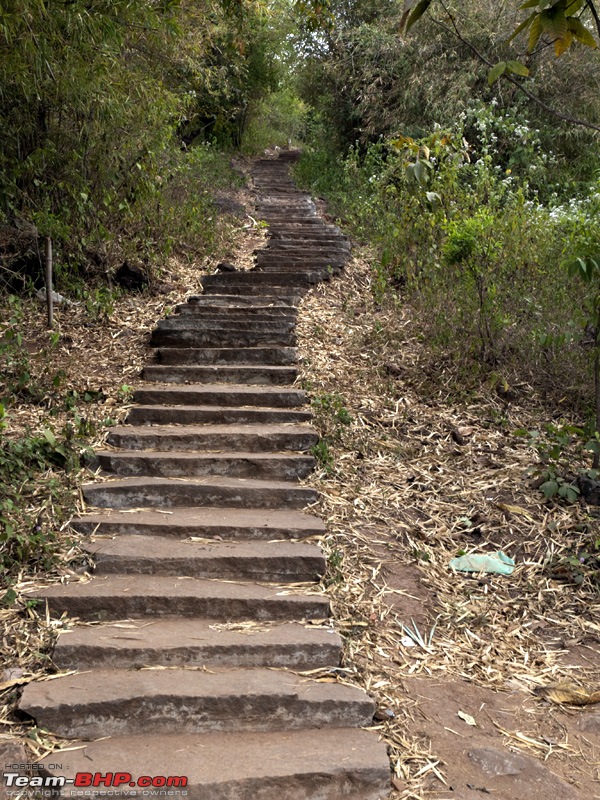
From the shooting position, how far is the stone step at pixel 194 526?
3.78 metres

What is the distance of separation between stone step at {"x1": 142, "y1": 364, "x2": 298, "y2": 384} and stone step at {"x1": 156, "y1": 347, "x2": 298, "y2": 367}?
0.23 m

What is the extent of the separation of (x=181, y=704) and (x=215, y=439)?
1918 millimetres

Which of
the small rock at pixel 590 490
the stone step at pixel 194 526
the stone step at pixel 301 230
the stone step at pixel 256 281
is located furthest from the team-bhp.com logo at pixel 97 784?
the stone step at pixel 301 230

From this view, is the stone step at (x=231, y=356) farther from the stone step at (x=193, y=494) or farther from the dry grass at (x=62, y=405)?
the stone step at (x=193, y=494)

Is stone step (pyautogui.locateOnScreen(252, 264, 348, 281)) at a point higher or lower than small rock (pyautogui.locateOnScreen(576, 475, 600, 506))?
higher

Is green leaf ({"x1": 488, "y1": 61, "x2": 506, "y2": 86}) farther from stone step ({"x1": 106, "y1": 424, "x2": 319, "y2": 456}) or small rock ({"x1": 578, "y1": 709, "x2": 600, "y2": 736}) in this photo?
stone step ({"x1": 106, "y1": 424, "x2": 319, "y2": 456})

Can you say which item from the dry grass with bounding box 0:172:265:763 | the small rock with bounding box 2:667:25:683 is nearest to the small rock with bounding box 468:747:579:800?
the dry grass with bounding box 0:172:265:763

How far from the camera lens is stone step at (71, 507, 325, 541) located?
378 cm

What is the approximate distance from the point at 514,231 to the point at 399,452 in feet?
7.60

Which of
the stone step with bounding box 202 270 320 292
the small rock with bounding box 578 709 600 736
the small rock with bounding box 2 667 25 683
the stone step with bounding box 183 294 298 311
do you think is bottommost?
the small rock with bounding box 578 709 600 736

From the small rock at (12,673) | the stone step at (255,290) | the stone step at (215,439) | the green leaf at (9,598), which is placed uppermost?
the stone step at (255,290)

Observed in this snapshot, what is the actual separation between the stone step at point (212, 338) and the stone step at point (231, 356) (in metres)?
0.17

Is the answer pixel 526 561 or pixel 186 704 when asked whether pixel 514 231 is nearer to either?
pixel 526 561

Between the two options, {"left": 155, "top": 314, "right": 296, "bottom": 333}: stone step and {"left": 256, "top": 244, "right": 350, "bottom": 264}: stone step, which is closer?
{"left": 155, "top": 314, "right": 296, "bottom": 333}: stone step
